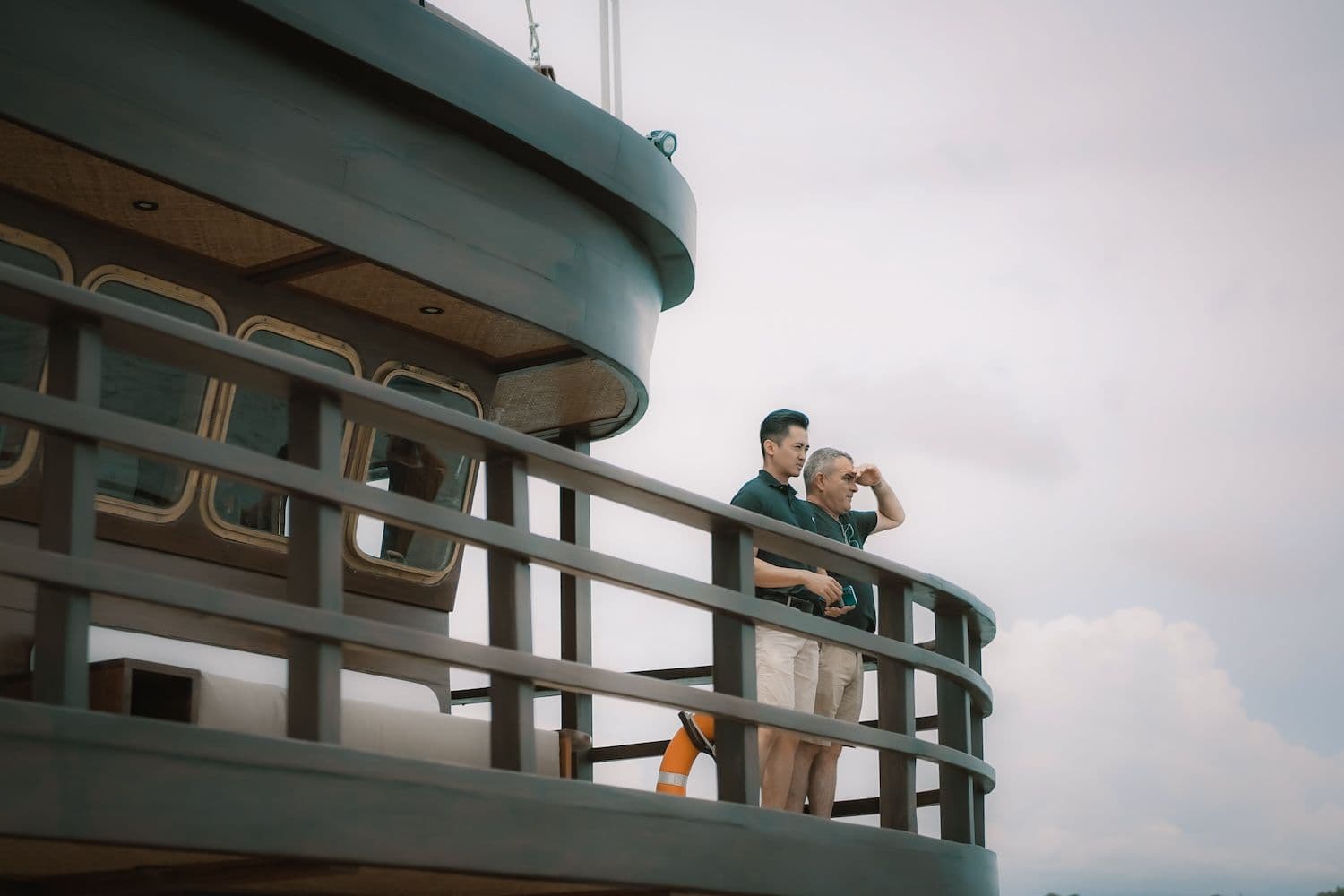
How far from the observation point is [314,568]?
3.89 m

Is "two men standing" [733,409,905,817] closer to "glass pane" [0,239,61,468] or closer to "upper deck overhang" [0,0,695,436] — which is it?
"upper deck overhang" [0,0,695,436]

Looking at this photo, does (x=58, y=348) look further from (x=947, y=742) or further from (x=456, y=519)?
(x=947, y=742)

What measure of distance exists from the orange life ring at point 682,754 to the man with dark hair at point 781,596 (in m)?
0.23

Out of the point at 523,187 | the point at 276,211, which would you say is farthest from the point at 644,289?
the point at 276,211

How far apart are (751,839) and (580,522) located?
2.41m

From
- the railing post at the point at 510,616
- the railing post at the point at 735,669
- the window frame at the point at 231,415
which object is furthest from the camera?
the window frame at the point at 231,415

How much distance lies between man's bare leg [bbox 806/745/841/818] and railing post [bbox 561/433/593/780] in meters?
0.88

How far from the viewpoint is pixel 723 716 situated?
4.84 metres

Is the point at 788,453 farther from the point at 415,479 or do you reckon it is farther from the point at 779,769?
the point at 415,479

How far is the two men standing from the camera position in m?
5.87

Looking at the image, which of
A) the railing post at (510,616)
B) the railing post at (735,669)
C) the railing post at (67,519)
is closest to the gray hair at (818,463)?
the railing post at (735,669)

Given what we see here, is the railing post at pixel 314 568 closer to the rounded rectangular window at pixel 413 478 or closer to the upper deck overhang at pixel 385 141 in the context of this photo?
the upper deck overhang at pixel 385 141

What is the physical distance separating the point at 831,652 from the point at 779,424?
944mm

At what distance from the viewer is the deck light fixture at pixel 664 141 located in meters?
7.02
